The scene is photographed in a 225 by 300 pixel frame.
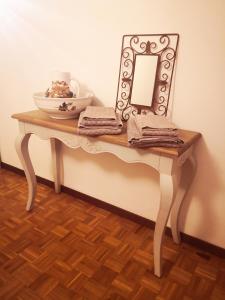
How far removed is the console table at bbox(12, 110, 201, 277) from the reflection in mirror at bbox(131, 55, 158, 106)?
31cm

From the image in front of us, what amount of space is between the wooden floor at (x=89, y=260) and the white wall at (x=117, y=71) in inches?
6.6

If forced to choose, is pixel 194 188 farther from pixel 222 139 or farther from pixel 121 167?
pixel 121 167

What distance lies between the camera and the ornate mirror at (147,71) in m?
1.40

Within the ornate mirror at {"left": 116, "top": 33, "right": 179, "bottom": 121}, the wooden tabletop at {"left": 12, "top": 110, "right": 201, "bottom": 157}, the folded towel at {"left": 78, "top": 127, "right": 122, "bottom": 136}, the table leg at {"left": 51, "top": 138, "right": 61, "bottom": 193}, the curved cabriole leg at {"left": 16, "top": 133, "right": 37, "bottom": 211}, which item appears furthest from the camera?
the table leg at {"left": 51, "top": 138, "right": 61, "bottom": 193}

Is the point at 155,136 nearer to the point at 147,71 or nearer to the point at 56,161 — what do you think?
the point at 147,71

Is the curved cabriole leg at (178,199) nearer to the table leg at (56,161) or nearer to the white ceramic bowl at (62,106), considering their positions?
the white ceramic bowl at (62,106)

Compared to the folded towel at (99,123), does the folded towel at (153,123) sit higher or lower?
higher

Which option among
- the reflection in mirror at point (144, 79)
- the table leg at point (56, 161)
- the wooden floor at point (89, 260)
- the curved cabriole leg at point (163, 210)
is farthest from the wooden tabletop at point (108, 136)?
the wooden floor at point (89, 260)

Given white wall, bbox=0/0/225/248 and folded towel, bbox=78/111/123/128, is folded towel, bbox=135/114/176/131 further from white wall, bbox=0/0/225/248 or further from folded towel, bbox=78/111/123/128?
white wall, bbox=0/0/225/248

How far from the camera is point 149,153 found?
3.92 feet

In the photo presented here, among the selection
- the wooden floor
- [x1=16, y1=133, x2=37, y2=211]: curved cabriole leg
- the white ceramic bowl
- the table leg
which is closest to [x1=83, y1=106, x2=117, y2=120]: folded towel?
the white ceramic bowl

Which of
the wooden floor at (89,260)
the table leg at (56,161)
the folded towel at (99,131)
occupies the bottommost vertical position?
the wooden floor at (89,260)

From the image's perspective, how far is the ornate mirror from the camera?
4.60 ft

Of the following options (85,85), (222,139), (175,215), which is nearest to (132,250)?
(175,215)
